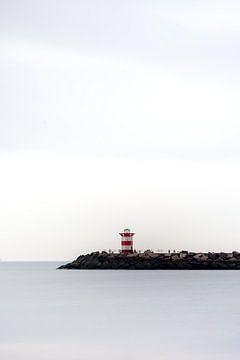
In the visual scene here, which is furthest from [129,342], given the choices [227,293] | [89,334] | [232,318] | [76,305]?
[227,293]

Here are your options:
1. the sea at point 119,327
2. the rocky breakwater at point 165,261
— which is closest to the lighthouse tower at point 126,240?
the rocky breakwater at point 165,261

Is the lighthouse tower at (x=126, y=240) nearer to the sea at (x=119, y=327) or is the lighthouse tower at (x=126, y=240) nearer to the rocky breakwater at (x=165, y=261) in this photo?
the rocky breakwater at (x=165, y=261)

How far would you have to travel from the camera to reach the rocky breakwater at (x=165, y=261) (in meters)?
68.5

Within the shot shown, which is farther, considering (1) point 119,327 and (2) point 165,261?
(2) point 165,261

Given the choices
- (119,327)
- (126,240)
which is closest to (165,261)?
(126,240)

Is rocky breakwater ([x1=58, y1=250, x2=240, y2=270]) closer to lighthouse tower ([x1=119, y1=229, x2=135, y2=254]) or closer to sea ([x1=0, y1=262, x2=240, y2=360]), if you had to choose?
lighthouse tower ([x1=119, y1=229, x2=135, y2=254])

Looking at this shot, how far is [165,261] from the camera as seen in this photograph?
6944 centimetres

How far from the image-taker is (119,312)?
30641mm

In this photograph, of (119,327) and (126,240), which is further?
(126,240)

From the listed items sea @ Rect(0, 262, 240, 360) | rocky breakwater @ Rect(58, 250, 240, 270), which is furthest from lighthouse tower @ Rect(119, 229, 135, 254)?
sea @ Rect(0, 262, 240, 360)

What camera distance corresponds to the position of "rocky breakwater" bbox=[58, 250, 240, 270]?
225ft

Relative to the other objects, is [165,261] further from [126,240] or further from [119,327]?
[119,327]

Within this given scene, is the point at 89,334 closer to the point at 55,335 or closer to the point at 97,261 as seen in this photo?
the point at 55,335

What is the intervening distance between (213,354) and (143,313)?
11315 mm
